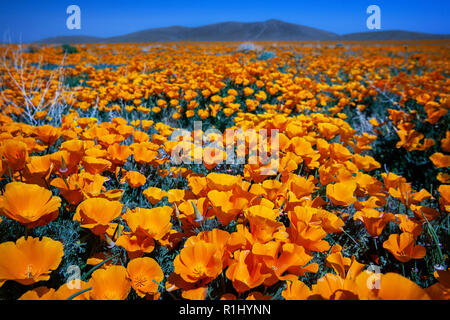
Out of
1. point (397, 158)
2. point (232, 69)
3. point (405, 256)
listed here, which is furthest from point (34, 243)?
point (232, 69)

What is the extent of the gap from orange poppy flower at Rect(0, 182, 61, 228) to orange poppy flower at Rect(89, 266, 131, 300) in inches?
12.3

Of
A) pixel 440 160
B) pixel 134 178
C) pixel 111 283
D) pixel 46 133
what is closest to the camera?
pixel 111 283

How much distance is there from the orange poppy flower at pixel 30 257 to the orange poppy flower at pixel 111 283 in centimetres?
14

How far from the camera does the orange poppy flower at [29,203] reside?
3.05 ft

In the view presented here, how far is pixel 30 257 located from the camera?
886 mm

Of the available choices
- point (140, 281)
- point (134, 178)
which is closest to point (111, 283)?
point (140, 281)

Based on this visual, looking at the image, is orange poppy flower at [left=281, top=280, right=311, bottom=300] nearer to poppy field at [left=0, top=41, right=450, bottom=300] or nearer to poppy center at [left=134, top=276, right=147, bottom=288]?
poppy field at [left=0, top=41, right=450, bottom=300]

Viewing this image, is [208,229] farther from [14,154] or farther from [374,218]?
[14,154]

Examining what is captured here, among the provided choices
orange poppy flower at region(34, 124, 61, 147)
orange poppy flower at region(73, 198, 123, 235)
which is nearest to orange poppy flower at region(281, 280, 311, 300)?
orange poppy flower at region(73, 198, 123, 235)

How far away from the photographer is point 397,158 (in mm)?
3080

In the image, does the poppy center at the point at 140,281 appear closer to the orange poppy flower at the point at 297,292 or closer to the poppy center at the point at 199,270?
the poppy center at the point at 199,270

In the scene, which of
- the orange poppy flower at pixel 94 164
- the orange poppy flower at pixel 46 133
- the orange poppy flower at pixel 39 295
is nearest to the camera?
the orange poppy flower at pixel 39 295

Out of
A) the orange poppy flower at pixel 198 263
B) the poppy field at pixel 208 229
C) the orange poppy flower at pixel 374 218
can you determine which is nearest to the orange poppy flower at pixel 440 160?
the poppy field at pixel 208 229

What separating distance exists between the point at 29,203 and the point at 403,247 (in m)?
1.62
